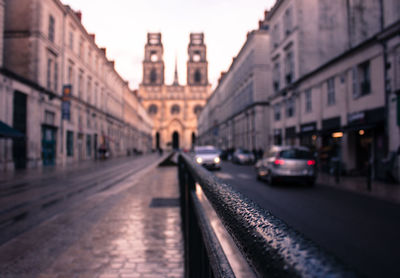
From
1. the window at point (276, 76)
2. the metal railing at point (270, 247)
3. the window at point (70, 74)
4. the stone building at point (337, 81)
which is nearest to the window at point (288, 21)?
the stone building at point (337, 81)

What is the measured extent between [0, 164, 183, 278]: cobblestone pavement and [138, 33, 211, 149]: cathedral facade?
9074 centimetres

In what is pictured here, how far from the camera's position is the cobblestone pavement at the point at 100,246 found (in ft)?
11.0

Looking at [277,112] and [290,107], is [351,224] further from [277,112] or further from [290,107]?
[277,112]

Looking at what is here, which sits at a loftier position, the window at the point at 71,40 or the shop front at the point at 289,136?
the window at the point at 71,40

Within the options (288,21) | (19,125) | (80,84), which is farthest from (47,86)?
(288,21)

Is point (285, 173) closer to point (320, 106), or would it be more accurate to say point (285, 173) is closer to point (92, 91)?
point (320, 106)

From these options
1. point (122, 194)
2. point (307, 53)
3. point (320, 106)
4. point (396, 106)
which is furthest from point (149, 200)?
point (307, 53)

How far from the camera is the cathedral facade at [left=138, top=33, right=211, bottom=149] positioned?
9788cm

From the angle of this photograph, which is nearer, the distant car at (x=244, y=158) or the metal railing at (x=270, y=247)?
the metal railing at (x=270, y=247)

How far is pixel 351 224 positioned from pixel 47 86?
25508 mm

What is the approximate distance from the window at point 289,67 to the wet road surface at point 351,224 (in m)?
18.8

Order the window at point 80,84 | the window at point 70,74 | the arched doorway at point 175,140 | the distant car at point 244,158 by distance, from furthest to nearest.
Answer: the arched doorway at point 175,140 → the window at point 80,84 → the window at point 70,74 → the distant car at point 244,158

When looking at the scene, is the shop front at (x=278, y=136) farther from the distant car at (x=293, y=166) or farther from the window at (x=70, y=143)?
the window at (x=70, y=143)

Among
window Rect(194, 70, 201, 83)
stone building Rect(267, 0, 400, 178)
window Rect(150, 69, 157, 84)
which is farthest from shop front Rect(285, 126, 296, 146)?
window Rect(194, 70, 201, 83)
